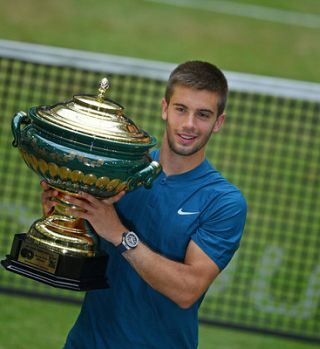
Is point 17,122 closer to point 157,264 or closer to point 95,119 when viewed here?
point 95,119

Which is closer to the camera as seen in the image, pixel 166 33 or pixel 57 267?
pixel 57 267

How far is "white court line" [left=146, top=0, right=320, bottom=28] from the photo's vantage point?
17594mm

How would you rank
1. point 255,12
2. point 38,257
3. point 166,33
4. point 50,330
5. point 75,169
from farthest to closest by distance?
point 255,12 → point 166,33 → point 50,330 → point 38,257 → point 75,169

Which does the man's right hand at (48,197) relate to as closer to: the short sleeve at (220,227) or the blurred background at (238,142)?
the short sleeve at (220,227)

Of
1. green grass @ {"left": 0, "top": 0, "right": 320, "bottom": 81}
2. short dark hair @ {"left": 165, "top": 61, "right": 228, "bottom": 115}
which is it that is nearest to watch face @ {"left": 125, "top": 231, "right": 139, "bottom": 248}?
short dark hair @ {"left": 165, "top": 61, "right": 228, "bottom": 115}

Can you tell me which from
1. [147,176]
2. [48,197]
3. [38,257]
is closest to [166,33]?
[48,197]

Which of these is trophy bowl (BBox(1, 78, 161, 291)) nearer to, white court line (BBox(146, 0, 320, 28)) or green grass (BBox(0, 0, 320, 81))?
green grass (BBox(0, 0, 320, 81))

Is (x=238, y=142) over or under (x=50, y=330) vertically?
over

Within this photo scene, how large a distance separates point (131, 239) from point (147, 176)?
0.23 meters

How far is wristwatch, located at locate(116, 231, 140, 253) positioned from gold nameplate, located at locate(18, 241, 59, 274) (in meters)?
0.30

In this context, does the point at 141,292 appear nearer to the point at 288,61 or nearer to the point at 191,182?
the point at 191,182

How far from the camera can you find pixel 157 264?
485cm

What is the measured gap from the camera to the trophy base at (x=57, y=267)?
16.4 ft

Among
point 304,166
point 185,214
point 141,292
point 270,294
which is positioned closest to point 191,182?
point 185,214
